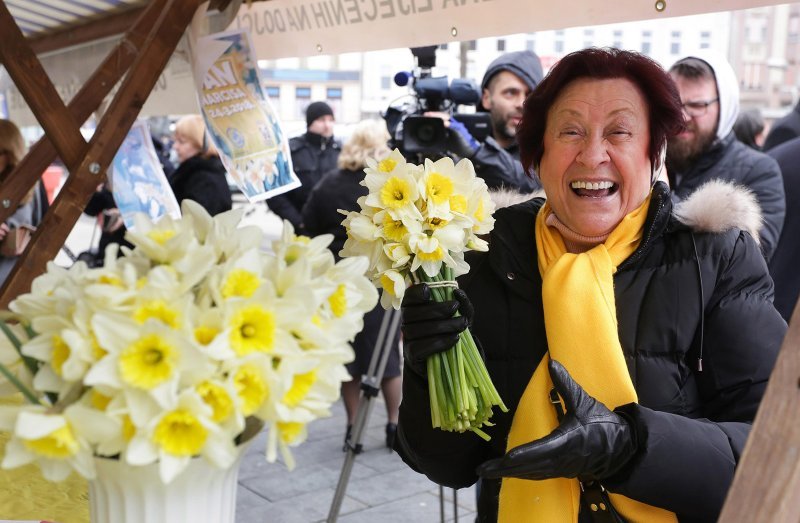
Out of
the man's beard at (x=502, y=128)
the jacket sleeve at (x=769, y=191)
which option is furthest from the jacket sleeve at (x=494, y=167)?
the jacket sleeve at (x=769, y=191)

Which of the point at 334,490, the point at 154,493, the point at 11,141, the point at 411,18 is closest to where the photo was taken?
the point at 154,493

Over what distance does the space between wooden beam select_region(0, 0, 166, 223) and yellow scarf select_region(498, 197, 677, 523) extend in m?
1.61

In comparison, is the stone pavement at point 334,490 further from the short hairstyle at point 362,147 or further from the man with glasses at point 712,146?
the man with glasses at point 712,146

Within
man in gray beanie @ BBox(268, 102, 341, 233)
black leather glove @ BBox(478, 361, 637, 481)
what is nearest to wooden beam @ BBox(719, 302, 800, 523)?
black leather glove @ BBox(478, 361, 637, 481)

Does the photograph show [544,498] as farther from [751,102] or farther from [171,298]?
[751,102]

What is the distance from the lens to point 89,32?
3771 mm

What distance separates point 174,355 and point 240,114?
198 cm

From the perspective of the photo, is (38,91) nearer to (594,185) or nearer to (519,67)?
(594,185)

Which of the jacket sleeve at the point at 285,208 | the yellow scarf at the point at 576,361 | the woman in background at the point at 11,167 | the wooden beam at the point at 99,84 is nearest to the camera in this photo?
the yellow scarf at the point at 576,361

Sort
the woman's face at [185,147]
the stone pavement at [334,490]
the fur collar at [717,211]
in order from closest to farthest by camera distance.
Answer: the fur collar at [717,211] < the stone pavement at [334,490] < the woman's face at [185,147]

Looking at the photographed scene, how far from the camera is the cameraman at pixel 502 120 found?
3633 mm

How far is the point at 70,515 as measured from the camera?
1.82 m

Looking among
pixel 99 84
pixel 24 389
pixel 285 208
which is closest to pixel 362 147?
pixel 285 208

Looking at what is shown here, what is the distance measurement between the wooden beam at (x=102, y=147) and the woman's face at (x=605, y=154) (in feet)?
4.05
